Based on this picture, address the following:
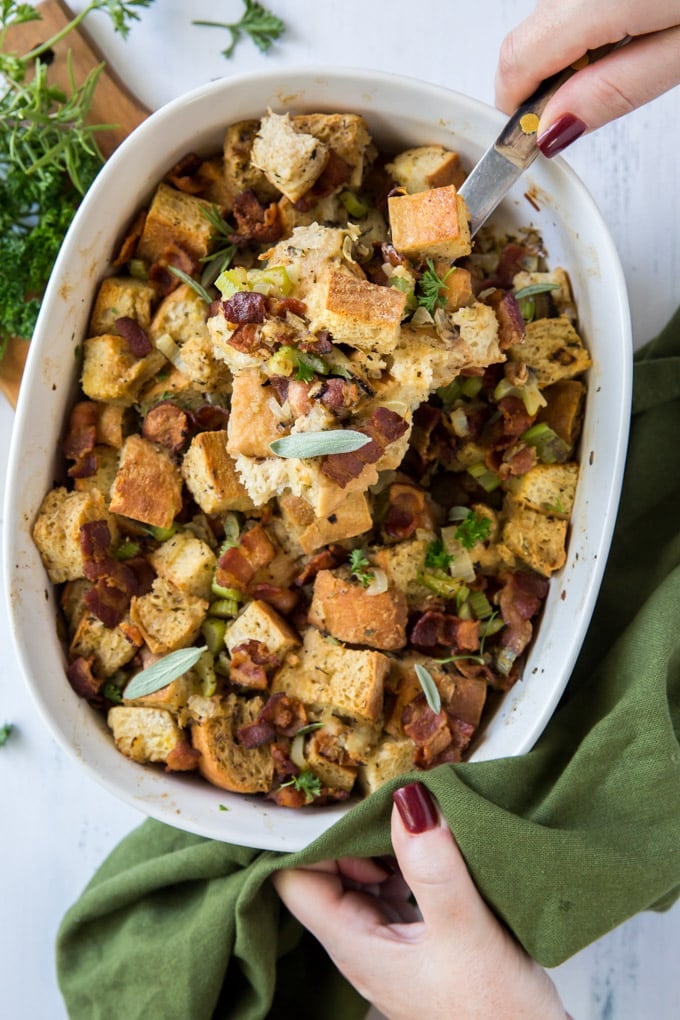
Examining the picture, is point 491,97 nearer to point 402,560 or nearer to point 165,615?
point 402,560

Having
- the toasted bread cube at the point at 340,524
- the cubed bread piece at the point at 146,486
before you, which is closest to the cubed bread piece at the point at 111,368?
the cubed bread piece at the point at 146,486

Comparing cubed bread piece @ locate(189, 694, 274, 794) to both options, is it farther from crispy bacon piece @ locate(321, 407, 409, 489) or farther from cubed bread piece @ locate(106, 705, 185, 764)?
crispy bacon piece @ locate(321, 407, 409, 489)

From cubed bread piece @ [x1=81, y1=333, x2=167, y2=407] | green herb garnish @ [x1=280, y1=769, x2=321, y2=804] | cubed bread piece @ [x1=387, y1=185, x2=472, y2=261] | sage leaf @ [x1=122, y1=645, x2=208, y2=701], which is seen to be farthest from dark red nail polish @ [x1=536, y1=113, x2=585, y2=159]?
green herb garnish @ [x1=280, y1=769, x2=321, y2=804]

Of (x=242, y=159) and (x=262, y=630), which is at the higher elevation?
(x=242, y=159)

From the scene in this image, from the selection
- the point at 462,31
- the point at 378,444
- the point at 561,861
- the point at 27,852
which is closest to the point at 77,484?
the point at 378,444

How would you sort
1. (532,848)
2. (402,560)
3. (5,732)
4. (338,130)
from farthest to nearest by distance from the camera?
(5,732), (402,560), (338,130), (532,848)

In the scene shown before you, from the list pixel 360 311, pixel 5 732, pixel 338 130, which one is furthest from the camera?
pixel 5 732

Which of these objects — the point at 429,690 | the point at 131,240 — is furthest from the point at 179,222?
the point at 429,690

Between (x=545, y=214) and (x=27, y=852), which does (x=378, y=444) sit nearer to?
(x=545, y=214)
